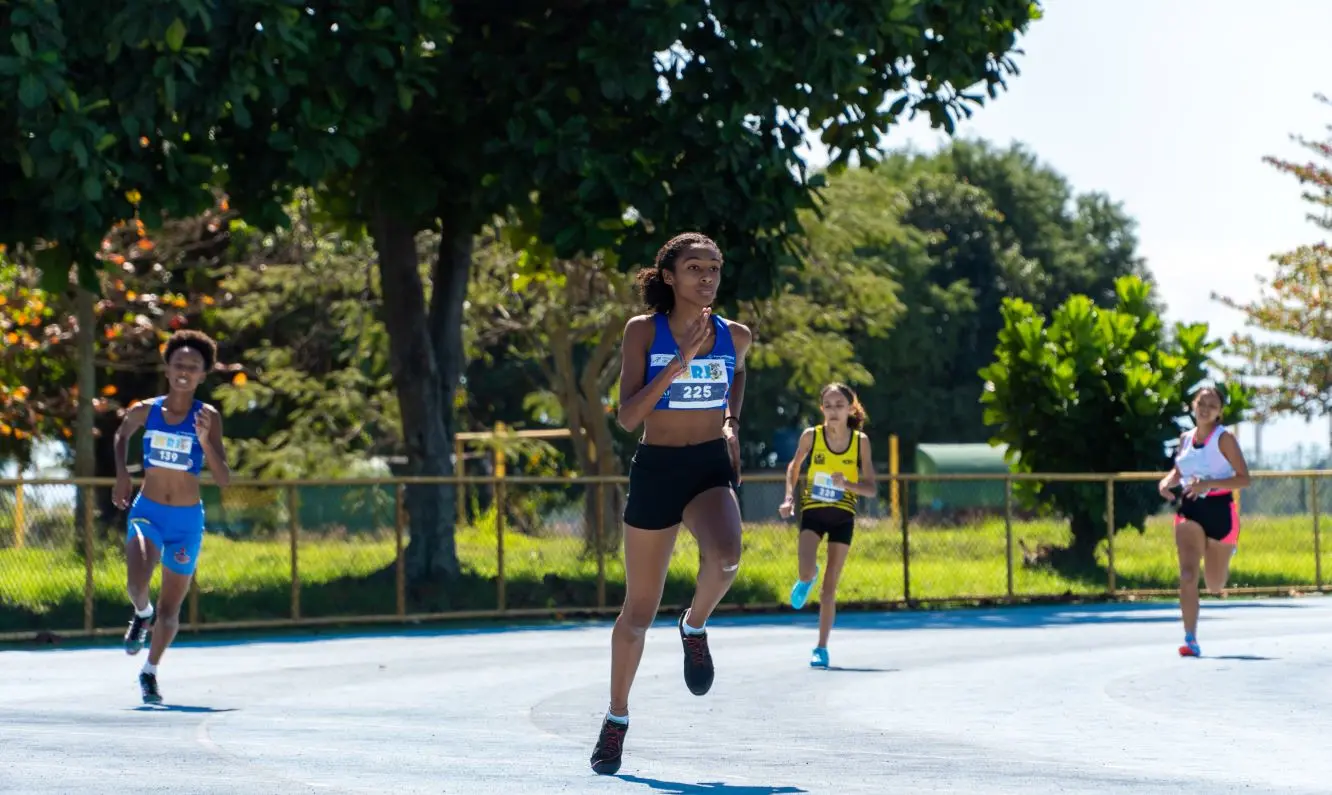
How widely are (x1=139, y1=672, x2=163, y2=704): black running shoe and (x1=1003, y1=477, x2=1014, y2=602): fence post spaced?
13511 millimetres

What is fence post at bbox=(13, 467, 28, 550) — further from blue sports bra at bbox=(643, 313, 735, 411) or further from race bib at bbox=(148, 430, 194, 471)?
blue sports bra at bbox=(643, 313, 735, 411)

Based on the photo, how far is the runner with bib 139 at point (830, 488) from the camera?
615 inches

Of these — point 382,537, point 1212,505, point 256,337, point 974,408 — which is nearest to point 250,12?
point 382,537

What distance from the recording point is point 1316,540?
2708 cm

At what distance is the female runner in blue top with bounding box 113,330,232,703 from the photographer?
42.1 feet

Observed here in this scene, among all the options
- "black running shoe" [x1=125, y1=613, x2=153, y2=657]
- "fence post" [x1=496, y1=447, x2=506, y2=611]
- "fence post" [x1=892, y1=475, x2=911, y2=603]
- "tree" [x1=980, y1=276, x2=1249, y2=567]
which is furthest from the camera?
"tree" [x1=980, y1=276, x2=1249, y2=567]

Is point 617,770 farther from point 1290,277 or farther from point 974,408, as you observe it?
point 974,408

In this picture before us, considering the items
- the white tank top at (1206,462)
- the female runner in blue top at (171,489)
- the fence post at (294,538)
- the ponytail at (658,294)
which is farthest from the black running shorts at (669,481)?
the fence post at (294,538)

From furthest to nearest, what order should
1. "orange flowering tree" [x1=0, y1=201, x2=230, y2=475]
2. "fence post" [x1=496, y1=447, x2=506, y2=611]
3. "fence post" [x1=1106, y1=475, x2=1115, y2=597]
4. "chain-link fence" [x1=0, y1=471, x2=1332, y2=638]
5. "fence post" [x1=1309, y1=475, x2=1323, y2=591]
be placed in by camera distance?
"orange flowering tree" [x1=0, y1=201, x2=230, y2=475] → "fence post" [x1=1309, y1=475, x2=1323, y2=591] → "fence post" [x1=1106, y1=475, x2=1115, y2=597] → "fence post" [x1=496, y1=447, x2=506, y2=611] → "chain-link fence" [x1=0, y1=471, x2=1332, y2=638]

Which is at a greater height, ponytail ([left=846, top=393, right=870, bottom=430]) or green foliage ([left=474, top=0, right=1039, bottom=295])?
green foliage ([left=474, top=0, right=1039, bottom=295])

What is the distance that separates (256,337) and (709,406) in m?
43.7

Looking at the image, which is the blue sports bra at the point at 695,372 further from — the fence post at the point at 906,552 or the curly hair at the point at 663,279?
the fence post at the point at 906,552

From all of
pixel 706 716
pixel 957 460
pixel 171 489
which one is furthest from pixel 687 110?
pixel 957 460

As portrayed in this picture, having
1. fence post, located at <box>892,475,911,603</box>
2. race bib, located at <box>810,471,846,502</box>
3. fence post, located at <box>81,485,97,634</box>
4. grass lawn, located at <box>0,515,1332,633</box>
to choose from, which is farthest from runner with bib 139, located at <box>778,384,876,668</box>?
fence post, located at <box>892,475,911,603</box>
